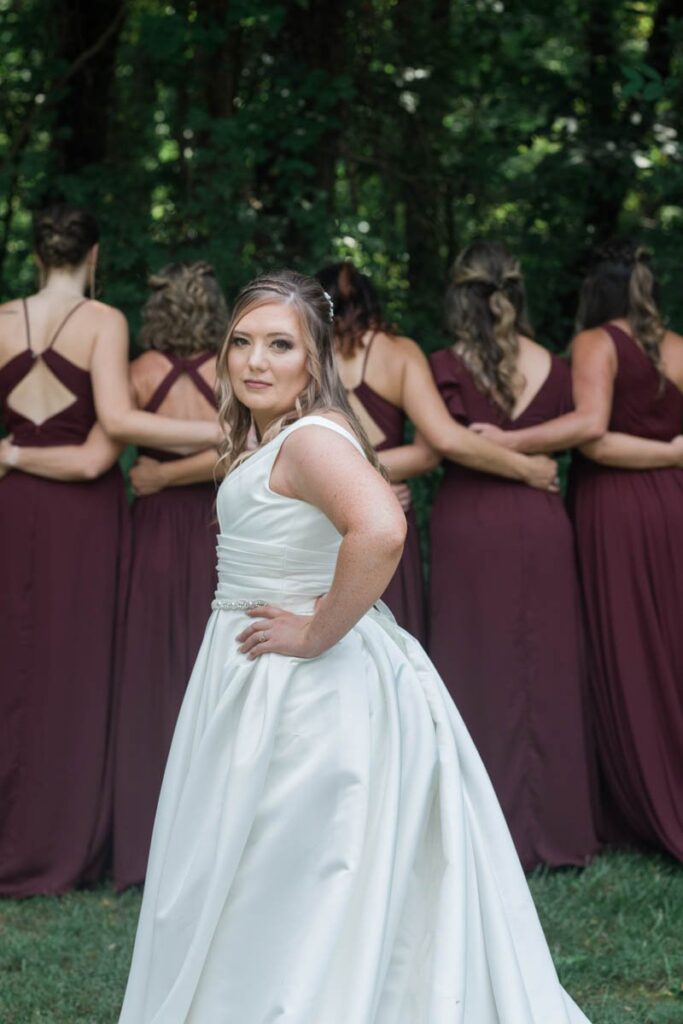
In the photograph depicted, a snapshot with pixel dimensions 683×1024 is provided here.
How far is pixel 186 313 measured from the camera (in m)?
5.46

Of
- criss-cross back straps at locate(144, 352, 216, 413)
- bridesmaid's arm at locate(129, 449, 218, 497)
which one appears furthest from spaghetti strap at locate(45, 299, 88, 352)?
bridesmaid's arm at locate(129, 449, 218, 497)

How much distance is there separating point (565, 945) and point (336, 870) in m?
1.94

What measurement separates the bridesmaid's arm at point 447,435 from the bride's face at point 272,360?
220 centimetres

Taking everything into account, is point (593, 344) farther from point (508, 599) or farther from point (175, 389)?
point (175, 389)

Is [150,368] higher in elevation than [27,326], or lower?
lower

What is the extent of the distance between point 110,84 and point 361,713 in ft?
22.6

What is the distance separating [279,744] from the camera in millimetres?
2965

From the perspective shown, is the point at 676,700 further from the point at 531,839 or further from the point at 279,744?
the point at 279,744

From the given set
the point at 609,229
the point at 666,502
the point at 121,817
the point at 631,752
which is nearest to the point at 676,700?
the point at 631,752

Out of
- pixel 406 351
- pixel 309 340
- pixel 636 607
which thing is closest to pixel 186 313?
pixel 406 351

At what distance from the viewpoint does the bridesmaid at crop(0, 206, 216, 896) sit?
530 cm

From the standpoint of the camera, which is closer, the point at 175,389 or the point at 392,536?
the point at 392,536

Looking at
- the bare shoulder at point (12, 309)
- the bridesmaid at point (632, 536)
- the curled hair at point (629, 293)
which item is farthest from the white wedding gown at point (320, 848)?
the curled hair at point (629, 293)

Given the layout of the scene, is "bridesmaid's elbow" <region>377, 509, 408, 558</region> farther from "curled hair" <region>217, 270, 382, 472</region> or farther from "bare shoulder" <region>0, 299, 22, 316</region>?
"bare shoulder" <region>0, 299, 22, 316</region>
